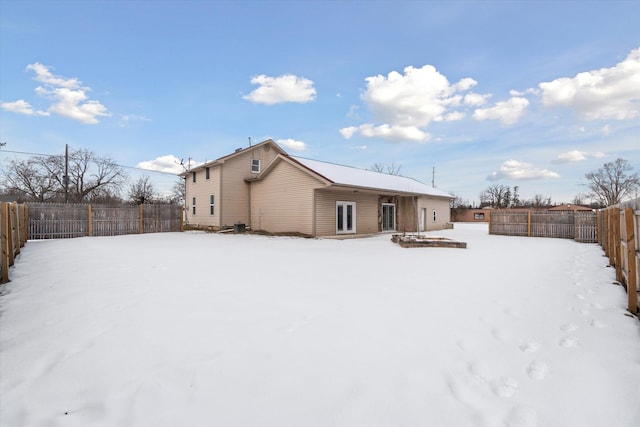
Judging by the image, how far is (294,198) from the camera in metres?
16.3

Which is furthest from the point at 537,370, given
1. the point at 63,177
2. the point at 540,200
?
the point at 540,200

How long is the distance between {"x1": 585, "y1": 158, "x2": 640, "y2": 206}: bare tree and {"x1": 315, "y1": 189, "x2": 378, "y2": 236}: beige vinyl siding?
46265mm

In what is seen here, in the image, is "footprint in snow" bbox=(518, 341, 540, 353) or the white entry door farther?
the white entry door

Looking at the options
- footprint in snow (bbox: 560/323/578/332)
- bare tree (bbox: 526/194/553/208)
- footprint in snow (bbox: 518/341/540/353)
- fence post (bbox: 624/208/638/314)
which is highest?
bare tree (bbox: 526/194/553/208)

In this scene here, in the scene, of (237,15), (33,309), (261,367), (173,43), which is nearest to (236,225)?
(173,43)

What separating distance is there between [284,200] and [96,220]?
10234 millimetres

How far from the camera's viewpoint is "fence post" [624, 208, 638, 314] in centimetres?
378

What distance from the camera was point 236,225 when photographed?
18016 mm

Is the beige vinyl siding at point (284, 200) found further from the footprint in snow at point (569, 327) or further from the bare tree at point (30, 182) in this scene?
the bare tree at point (30, 182)

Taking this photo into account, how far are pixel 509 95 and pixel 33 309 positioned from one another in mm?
19004

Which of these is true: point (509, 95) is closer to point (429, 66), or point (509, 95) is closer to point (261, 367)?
point (429, 66)

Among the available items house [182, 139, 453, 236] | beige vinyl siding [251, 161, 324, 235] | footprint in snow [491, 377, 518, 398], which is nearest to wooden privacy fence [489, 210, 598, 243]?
house [182, 139, 453, 236]

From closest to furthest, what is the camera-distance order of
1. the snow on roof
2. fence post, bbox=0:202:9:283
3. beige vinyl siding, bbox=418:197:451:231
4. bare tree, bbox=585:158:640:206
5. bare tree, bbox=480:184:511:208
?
1. fence post, bbox=0:202:9:283
2. the snow on roof
3. beige vinyl siding, bbox=418:197:451:231
4. bare tree, bbox=585:158:640:206
5. bare tree, bbox=480:184:511:208

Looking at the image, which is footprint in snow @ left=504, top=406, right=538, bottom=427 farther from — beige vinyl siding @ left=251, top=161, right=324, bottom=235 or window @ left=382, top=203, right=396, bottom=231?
window @ left=382, top=203, right=396, bottom=231
